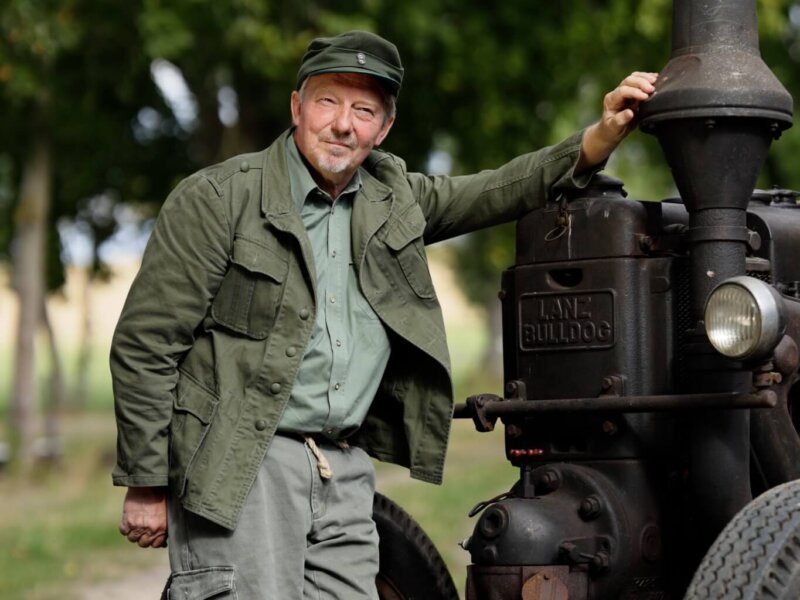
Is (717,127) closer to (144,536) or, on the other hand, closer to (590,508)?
(590,508)

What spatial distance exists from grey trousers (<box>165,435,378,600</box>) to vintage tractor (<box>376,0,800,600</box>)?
0.33 meters

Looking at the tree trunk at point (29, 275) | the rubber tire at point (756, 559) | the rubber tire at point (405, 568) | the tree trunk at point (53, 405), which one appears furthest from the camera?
the tree trunk at point (53, 405)

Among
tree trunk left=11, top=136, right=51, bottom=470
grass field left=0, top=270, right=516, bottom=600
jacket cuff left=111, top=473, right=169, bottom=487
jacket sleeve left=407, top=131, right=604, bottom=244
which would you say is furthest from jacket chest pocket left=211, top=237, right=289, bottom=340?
tree trunk left=11, top=136, right=51, bottom=470

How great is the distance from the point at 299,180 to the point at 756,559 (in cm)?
155

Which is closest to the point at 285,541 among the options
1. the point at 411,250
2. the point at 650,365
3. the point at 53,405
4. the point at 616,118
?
the point at 411,250

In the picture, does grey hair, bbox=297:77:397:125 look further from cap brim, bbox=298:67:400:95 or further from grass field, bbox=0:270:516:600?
grass field, bbox=0:270:516:600

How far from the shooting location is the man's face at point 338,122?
4.28m

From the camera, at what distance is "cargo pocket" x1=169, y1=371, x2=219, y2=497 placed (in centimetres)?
407

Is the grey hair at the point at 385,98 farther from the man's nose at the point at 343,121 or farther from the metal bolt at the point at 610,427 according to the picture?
the metal bolt at the point at 610,427

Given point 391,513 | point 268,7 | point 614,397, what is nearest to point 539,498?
point 614,397

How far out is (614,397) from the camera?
418cm

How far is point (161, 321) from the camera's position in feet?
13.5

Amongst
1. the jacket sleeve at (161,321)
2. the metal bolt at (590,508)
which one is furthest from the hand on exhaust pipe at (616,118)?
the jacket sleeve at (161,321)

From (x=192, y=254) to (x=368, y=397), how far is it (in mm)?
605
